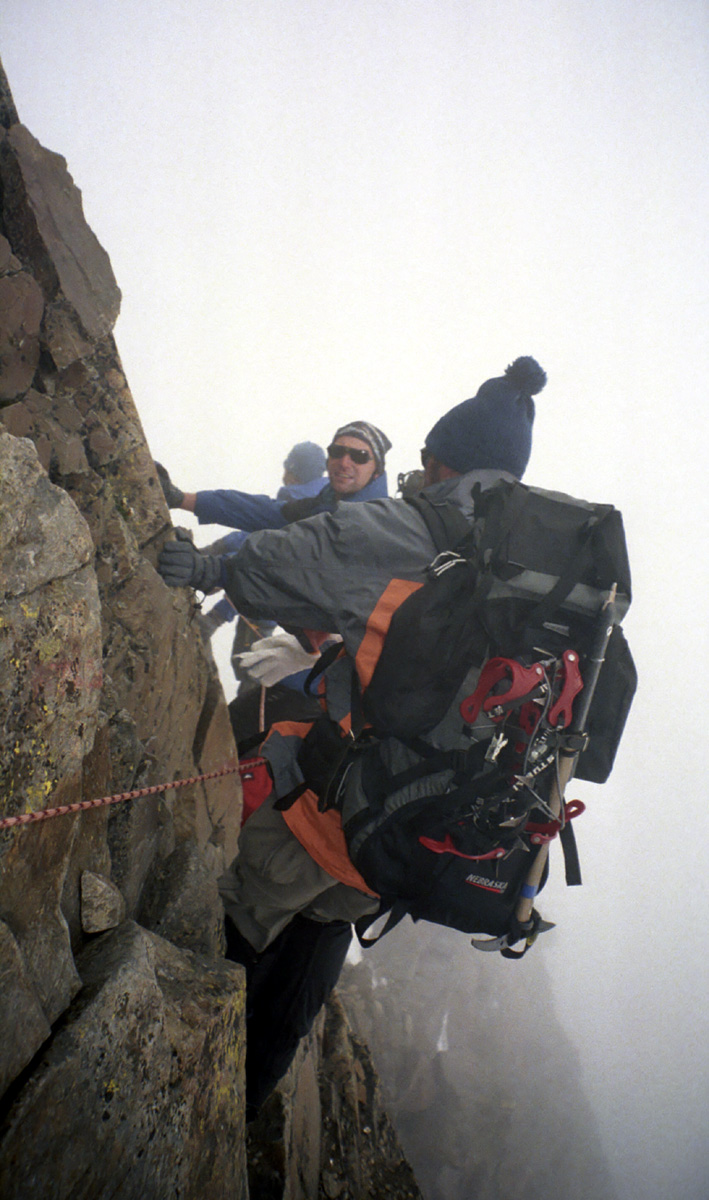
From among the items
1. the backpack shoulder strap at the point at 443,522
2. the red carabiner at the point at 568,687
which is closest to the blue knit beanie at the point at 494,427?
the backpack shoulder strap at the point at 443,522

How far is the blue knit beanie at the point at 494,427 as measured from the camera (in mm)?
3793

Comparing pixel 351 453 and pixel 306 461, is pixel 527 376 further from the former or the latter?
pixel 306 461

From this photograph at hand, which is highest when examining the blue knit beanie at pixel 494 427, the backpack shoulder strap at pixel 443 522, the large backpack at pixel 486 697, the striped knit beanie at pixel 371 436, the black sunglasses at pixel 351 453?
the blue knit beanie at pixel 494 427

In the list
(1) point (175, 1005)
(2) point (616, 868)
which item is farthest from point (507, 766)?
(2) point (616, 868)

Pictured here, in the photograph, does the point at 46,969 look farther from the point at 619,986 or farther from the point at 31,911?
the point at 619,986

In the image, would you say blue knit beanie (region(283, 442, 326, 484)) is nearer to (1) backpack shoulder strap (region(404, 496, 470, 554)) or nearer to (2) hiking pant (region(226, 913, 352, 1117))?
(1) backpack shoulder strap (region(404, 496, 470, 554))

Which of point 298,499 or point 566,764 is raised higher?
point 298,499

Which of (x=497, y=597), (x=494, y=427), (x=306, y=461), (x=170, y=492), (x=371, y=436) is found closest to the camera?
(x=497, y=597)

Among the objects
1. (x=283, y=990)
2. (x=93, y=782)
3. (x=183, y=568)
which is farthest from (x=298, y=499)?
(x=283, y=990)

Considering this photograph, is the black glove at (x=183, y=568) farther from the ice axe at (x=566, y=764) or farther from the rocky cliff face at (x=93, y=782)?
the ice axe at (x=566, y=764)

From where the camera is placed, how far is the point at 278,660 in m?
5.14

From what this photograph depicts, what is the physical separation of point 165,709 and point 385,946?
1152 inches

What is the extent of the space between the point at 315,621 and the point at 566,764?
1.55m

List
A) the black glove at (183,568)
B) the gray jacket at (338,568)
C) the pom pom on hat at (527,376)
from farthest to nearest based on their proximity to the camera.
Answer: the pom pom on hat at (527,376), the black glove at (183,568), the gray jacket at (338,568)
